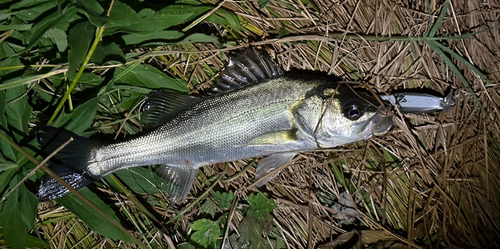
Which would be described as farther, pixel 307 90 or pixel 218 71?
pixel 218 71

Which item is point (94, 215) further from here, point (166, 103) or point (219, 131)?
point (219, 131)

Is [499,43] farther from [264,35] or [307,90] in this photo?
[264,35]

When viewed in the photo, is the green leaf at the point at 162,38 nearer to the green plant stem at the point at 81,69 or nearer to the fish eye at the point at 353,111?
the green plant stem at the point at 81,69

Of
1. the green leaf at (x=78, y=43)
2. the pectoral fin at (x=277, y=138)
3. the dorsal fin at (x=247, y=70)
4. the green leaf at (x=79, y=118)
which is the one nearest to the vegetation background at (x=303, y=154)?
the green leaf at (x=79, y=118)

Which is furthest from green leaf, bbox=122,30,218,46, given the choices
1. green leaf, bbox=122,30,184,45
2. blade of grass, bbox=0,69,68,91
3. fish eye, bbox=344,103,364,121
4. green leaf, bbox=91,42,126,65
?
fish eye, bbox=344,103,364,121

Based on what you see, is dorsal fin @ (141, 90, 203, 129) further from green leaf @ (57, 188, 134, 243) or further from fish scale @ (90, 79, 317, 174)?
green leaf @ (57, 188, 134, 243)

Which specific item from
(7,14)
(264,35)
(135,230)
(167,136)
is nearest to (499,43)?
(264,35)
